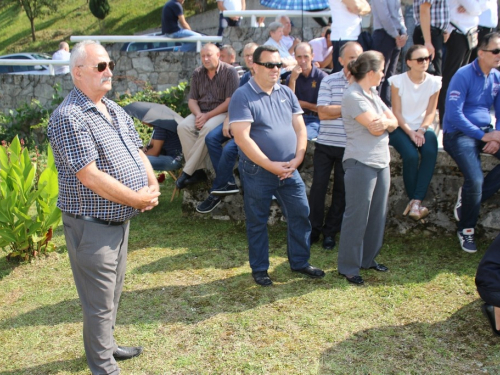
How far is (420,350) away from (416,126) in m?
2.36

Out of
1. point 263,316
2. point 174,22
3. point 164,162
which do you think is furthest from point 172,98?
point 263,316

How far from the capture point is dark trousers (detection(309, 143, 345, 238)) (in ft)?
16.8

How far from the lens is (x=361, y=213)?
14.3 ft

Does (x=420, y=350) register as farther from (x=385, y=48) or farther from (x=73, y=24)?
(x=73, y=24)

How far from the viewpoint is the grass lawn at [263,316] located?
3.51 m

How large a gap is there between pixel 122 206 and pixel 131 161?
0.27 metres

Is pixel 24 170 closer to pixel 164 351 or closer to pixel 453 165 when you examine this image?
pixel 164 351

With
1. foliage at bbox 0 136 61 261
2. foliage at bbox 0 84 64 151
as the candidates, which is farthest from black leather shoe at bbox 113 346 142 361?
foliage at bbox 0 84 64 151

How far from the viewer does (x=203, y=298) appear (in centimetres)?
440

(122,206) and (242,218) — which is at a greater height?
(122,206)

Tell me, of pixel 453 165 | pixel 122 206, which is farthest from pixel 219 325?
pixel 453 165

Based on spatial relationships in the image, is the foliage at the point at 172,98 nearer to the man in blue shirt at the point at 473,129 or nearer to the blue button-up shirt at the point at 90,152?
the man in blue shirt at the point at 473,129

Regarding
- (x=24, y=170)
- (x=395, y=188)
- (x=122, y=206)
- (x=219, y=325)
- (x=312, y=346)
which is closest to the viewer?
(x=122, y=206)

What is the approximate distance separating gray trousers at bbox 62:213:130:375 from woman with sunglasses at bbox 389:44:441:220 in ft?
9.52
